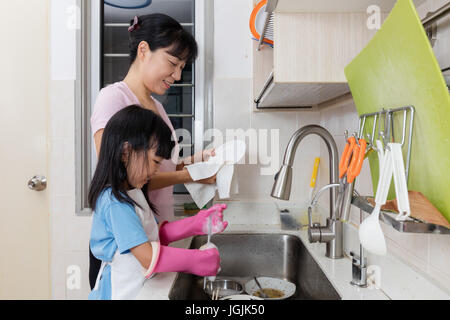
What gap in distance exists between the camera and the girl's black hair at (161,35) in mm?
1126

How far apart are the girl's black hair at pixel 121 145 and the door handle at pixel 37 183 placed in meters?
0.85

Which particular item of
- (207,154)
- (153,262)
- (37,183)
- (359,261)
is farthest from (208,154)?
(37,183)

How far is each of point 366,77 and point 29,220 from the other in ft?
5.25

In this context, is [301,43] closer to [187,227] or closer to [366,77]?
[366,77]

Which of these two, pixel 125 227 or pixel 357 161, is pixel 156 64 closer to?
pixel 125 227

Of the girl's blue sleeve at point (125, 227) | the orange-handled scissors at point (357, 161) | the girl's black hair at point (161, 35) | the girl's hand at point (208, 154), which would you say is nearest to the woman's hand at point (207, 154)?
the girl's hand at point (208, 154)

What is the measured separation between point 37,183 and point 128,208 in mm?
974

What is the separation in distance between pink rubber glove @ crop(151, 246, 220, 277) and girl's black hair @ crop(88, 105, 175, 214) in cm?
16

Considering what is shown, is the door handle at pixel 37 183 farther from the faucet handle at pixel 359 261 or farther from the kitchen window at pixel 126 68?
the faucet handle at pixel 359 261

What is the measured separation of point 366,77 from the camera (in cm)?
67

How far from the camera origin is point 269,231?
54.0 inches

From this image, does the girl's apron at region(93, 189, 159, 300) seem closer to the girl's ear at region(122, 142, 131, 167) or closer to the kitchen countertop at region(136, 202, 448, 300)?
the kitchen countertop at region(136, 202, 448, 300)

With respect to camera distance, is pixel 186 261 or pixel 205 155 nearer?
pixel 186 261

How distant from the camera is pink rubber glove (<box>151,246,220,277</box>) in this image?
848mm
